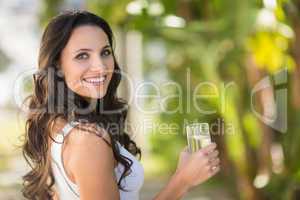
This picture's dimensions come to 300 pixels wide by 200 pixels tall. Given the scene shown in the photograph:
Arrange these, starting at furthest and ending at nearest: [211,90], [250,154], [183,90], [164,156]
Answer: [164,156], [183,90], [250,154], [211,90]

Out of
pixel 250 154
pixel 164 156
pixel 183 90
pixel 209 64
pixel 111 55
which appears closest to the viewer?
pixel 111 55

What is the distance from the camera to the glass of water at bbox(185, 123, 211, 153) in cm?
160

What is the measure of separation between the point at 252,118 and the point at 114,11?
1243 millimetres

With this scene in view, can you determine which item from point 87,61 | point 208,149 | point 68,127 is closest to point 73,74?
point 87,61

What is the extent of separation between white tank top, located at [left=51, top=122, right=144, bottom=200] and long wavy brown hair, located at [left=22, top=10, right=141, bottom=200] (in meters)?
0.02

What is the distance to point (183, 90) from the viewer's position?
202 inches

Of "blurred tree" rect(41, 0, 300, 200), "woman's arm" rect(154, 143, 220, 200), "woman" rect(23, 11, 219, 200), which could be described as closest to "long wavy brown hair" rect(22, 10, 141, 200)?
"woman" rect(23, 11, 219, 200)

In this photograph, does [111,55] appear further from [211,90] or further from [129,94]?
[129,94]

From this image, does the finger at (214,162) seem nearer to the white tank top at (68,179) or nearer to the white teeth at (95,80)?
the white tank top at (68,179)

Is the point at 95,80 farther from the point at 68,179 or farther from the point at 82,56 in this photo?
the point at 68,179

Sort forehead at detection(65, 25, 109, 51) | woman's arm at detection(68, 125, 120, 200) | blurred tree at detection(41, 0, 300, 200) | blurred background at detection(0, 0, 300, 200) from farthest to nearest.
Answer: blurred background at detection(0, 0, 300, 200) → blurred tree at detection(41, 0, 300, 200) → forehead at detection(65, 25, 109, 51) → woman's arm at detection(68, 125, 120, 200)

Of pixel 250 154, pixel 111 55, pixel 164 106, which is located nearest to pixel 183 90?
pixel 164 106

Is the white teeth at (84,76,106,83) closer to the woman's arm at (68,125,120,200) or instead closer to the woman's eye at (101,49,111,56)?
the woman's eye at (101,49,111,56)

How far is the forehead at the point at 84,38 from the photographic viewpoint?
1.55m
